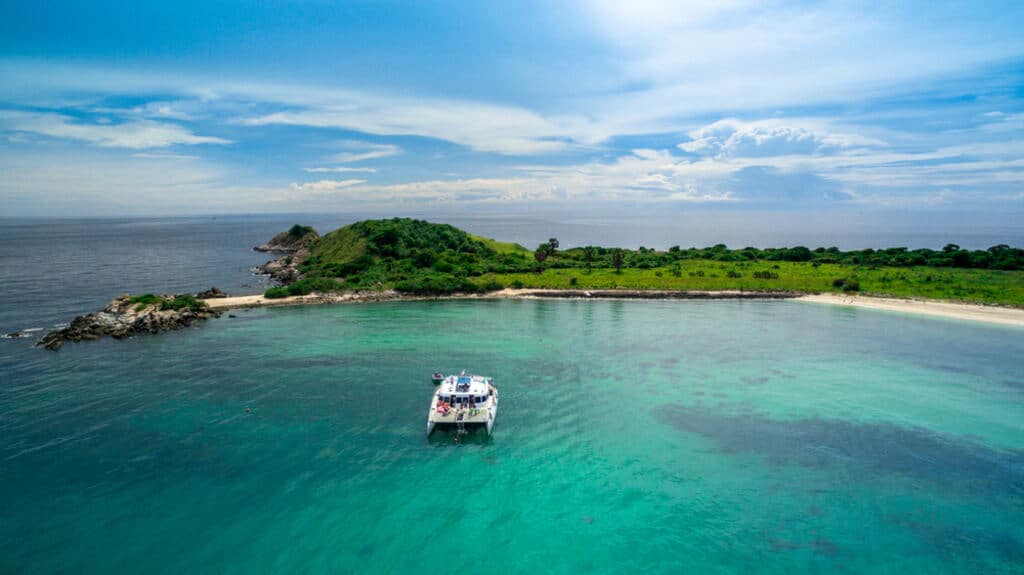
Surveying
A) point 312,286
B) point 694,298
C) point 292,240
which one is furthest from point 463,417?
point 292,240

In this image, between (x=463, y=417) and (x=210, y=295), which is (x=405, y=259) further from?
(x=463, y=417)

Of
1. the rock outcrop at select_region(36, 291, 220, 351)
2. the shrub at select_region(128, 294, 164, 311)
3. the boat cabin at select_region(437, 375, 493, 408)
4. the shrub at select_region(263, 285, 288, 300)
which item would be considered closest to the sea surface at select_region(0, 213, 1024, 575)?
the boat cabin at select_region(437, 375, 493, 408)

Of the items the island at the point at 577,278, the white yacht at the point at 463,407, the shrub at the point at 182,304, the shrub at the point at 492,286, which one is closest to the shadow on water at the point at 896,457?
the white yacht at the point at 463,407

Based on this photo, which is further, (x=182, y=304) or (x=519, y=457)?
(x=182, y=304)

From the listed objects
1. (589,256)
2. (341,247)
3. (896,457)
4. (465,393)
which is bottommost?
(896,457)

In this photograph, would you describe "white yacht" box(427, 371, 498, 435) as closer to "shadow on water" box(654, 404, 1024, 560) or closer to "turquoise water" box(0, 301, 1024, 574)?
"turquoise water" box(0, 301, 1024, 574)

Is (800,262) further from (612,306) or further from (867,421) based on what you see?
(867,421)
